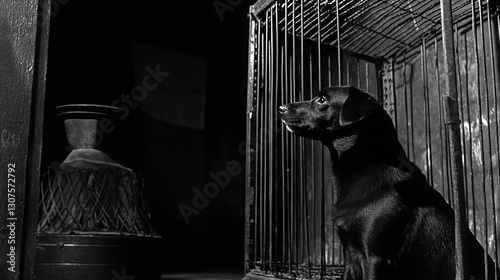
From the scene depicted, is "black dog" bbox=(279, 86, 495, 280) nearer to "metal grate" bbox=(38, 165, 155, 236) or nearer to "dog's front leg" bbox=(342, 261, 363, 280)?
"dog's front leg" bbox=(342, 261, 363, 280)

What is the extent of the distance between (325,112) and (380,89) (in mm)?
1022

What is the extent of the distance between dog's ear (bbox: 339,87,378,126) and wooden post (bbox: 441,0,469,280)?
371mm

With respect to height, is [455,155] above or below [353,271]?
above

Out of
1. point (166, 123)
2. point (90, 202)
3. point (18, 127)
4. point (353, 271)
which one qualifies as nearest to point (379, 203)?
point (353, 271)

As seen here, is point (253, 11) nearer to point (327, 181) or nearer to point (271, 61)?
point (271, 61)

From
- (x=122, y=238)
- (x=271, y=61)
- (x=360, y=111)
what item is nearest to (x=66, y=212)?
(x=122, y=238)

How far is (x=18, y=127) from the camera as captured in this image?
1169 millimetres

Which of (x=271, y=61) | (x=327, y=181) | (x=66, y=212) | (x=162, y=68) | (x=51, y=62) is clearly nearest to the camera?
(x=66, y=212)

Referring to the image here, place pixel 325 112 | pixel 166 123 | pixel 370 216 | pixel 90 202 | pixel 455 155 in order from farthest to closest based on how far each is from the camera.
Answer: pixel 166 123, pixel 90 202, pixel 325 112, pixel 370 216, pixel 455 155

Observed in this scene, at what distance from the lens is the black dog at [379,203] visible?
50.6 inches

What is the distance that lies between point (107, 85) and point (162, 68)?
403 millimetres

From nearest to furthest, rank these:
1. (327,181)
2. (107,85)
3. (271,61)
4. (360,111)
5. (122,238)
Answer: (360,111) < (122,238) < (271,61) < (327,181) < (107,85)

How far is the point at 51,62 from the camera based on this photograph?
2.87 m

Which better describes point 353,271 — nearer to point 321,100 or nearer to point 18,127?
point 321,100
